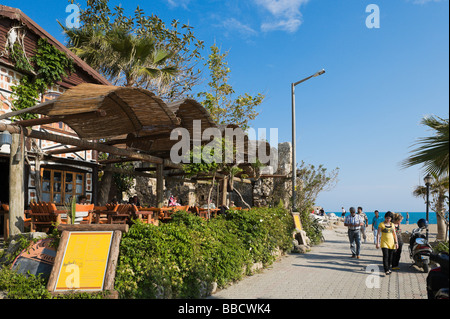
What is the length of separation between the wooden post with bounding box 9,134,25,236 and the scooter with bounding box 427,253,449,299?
7.46m

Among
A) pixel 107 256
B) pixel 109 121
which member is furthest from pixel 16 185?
pixel 107 256

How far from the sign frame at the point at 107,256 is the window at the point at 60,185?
8.58 metres

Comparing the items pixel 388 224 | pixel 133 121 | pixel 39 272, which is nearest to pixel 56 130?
pixel 133 121

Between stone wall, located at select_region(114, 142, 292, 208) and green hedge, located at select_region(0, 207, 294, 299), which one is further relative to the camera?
stone wall, located at select_region(114, 142, 292, 208)

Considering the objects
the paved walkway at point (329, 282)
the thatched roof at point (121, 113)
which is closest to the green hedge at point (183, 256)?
the paved walkway at point (329, 282)

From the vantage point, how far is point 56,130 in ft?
46.7

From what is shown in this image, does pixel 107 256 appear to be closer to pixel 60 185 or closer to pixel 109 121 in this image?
pixel 109 121

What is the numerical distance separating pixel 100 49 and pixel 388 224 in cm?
1571

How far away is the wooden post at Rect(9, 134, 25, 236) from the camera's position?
809 cm

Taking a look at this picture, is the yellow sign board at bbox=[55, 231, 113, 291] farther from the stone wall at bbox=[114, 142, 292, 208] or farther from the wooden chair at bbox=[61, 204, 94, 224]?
the stone wall at bbox=[114, 142, 292, 208]

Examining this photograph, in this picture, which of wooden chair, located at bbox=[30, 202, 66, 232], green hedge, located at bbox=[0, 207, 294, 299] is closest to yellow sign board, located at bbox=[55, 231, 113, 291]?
green hedge, located at bbox=[0, 207, 294, 299]

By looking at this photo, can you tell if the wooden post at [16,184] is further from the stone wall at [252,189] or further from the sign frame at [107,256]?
the stone wall at [252,189]

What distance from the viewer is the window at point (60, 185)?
46.5ft
